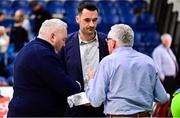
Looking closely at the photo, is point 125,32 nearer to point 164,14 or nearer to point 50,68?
point 50,68

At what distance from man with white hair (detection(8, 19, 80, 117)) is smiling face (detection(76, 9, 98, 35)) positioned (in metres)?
0.52

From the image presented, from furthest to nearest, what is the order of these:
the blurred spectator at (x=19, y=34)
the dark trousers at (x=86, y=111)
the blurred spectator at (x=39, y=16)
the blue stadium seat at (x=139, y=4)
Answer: the blue stadium seat at (x=139, y=4) → the blurred spectator at (x=39, y=16) → the blurred spectator at (x=19, y=34) → the dark trousers at (x=86, y=111)

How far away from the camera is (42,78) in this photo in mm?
3479

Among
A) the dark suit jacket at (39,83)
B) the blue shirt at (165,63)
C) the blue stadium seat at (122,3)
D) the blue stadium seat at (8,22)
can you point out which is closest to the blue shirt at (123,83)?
the dark suit jacket at (39,83)

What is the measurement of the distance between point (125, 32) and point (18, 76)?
0.91 metres

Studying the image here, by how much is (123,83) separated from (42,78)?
62 centimetres

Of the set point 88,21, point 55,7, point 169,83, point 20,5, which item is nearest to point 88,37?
point 88,21

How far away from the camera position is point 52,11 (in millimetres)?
12180

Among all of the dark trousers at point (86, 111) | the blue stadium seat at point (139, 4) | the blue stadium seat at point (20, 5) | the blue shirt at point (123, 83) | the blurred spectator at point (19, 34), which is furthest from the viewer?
the blue stadium seat at point (139, 4)

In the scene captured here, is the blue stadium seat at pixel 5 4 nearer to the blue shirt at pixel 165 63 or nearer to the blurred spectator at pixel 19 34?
the blurred spectator at pixel 19 34

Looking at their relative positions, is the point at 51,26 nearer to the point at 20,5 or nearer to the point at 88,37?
the point at 88,37

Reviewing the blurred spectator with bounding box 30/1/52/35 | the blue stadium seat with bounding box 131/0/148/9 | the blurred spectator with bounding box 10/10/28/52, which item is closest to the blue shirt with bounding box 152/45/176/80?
the blurred spectator with bounding box 10/10/28/52

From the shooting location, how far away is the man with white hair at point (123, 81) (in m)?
3.45

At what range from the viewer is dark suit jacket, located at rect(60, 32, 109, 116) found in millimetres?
4035
